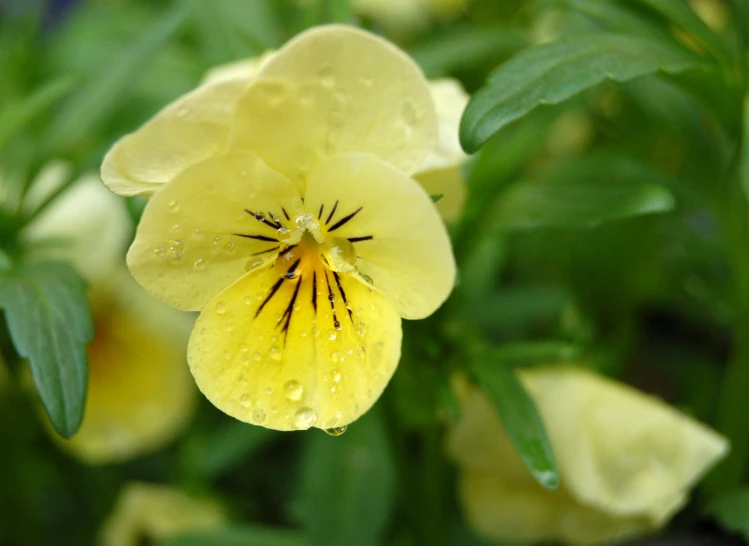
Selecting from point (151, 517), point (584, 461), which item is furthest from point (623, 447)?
point (151, 517)

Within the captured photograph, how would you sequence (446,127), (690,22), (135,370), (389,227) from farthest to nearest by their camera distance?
1. (135,370)
2. (690,22)
3. (446,127)
4. (389,227)

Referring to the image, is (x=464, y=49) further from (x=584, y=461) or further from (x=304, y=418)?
(x=304, y=418)

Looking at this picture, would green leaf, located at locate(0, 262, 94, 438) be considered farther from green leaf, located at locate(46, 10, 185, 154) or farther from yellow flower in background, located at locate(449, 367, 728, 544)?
yellow flower in background, located at locate(449, 367, 728, 544)

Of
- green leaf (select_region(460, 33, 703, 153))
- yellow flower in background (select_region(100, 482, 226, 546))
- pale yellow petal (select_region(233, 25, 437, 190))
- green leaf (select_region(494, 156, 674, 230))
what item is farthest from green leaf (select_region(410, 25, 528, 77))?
yellow flower in background (select_region(100, 482, 226, 546))

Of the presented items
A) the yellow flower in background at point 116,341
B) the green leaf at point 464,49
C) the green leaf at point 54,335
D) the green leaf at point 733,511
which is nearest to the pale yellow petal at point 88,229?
the yellow flower in background at point 116,341

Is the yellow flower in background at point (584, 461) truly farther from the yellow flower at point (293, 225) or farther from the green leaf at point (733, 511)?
the yellow flower at point (293, 225)

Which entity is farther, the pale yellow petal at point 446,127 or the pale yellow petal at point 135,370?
the pale yellow petal at point 135,370
